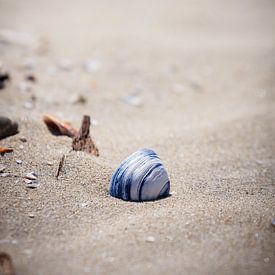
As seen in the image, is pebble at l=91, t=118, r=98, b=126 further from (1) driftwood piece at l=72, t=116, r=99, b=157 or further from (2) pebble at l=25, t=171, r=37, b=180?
(2) pebble at l=25, t=171, r=37, b=180

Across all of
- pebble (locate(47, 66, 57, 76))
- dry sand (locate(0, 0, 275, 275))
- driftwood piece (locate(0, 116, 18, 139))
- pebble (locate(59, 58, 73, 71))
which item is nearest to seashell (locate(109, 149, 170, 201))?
dry sand (locate(0, 0, 275, 275))

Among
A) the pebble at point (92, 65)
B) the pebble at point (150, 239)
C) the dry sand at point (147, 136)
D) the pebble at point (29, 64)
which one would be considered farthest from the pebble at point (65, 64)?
the pebble at point (150, 239)

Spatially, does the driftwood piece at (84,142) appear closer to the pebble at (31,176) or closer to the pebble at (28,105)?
the pebble at (31,176)

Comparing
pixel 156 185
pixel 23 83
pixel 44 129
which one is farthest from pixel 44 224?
pixel 23 83

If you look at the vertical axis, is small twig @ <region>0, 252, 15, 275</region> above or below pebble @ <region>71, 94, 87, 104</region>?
below

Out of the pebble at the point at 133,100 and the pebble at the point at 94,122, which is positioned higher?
the pebble at the point at 133,100

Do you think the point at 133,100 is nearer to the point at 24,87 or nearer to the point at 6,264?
the point at 24,87

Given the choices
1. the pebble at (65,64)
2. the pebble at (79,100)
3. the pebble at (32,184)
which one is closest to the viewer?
the pebble at (32,184)
